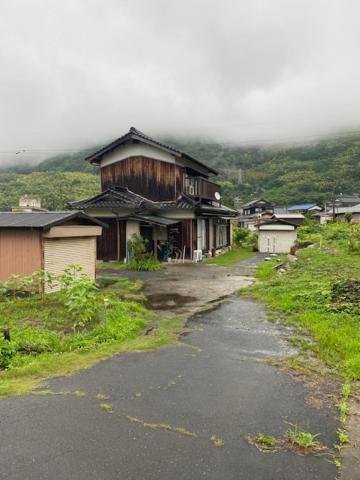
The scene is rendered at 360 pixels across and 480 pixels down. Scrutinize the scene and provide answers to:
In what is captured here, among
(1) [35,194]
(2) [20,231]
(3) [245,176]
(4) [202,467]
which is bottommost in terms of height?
(4) [202,467]

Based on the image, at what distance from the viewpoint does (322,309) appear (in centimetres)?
915

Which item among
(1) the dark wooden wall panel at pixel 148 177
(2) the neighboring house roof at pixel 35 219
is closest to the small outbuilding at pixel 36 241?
(2) the neighboring house roof at pixel 35 219

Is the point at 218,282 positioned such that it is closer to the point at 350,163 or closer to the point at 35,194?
the point at 35,194

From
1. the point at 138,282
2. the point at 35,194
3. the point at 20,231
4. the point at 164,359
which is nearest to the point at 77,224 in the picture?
the point at 20,231

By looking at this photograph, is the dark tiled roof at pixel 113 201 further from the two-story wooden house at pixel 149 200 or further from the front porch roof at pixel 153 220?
the front porch roof at pixel 153 220

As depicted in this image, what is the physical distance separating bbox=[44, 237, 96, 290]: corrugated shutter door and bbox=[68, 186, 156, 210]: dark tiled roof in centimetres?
790

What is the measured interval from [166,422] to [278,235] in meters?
25.5

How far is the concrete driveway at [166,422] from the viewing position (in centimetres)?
360

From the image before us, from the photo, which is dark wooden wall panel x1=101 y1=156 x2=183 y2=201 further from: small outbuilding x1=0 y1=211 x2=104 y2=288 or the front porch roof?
small outbuilding x1=0 y1=211 x2=104 y2=288

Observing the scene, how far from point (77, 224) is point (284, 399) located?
364 inches

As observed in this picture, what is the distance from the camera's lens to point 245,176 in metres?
106

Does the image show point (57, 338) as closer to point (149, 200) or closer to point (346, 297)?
point (346, 297)

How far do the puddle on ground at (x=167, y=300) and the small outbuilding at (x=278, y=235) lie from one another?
17865 mm

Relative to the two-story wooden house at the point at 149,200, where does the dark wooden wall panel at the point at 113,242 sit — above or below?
below
